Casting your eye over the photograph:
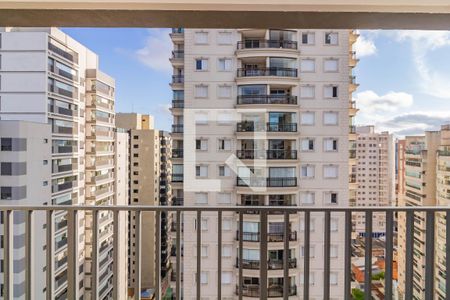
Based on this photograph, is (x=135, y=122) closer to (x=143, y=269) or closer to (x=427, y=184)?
(x=143, y=269)

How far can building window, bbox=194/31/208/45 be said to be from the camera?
2.18 m

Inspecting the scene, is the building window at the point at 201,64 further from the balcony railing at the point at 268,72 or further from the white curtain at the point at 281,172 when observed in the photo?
the white curtain at the point at 281,172

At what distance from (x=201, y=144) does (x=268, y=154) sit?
478 millimetres

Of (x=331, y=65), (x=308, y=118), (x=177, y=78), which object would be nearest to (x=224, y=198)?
(x=308, y=118)

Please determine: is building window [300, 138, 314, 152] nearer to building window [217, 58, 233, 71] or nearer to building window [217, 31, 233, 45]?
building window [217, 58, 233, 71]

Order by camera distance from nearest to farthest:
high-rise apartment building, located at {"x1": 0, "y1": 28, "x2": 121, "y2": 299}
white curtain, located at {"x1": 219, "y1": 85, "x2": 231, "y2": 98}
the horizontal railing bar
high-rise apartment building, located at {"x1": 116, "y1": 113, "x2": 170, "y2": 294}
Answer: the horizontal railing bar, high-rise apartment building, located at {"x1": 0, "y1": 28, "x2": 121, "y2": 299}, high-rise apartment building, located at {"x1": 116, "y1": 113, "x2": 170, "y2": 294}, white curtain, located at {"x1": 219, "y1": 85, "x2": 231, "y2": 98}

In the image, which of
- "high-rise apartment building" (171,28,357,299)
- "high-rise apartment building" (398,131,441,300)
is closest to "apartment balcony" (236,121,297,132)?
"high-rise apartment building" (171,28,357,299)

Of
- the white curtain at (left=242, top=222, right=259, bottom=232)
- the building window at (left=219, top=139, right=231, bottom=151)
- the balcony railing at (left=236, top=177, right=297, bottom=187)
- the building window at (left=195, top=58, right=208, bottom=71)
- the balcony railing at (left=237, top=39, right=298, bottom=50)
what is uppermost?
the balcony railing at (left=237, top=39, right=298, bottom=50)

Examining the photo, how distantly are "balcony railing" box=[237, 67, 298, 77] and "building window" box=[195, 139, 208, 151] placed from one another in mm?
523

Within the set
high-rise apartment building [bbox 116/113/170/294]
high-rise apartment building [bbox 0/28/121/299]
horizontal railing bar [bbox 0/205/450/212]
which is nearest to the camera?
horizontal railing bar [bbox 0/205/450/212]

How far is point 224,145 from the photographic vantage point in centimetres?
234

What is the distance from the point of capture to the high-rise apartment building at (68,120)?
81.3 inches

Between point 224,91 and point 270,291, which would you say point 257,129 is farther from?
point 270,291

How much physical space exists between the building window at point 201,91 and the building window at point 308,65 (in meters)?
0.68
